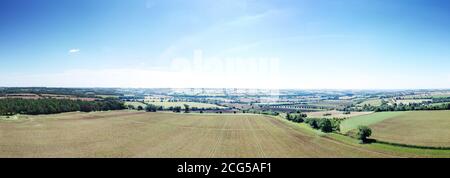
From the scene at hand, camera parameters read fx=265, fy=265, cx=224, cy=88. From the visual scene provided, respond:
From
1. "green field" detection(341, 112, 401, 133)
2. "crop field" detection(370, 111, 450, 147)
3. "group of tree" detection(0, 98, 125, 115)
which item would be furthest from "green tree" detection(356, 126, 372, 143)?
"group of tree" detection(0, 98, 125, 115)

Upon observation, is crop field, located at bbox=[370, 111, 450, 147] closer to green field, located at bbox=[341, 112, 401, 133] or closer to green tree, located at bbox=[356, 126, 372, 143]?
green tree, located at bbox=[356, 126, 372, 143]

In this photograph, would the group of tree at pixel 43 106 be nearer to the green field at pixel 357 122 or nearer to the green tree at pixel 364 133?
the green field at pixel 357 122

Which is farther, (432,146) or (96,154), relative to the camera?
(432,146)

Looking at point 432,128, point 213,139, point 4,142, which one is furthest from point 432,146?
point 4,142

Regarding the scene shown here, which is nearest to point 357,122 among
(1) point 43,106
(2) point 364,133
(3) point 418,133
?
(3) point 418,133

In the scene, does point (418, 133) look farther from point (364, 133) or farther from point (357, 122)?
point (357, 122)

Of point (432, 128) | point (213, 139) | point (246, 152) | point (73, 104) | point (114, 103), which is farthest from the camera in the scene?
point (114, 103)
